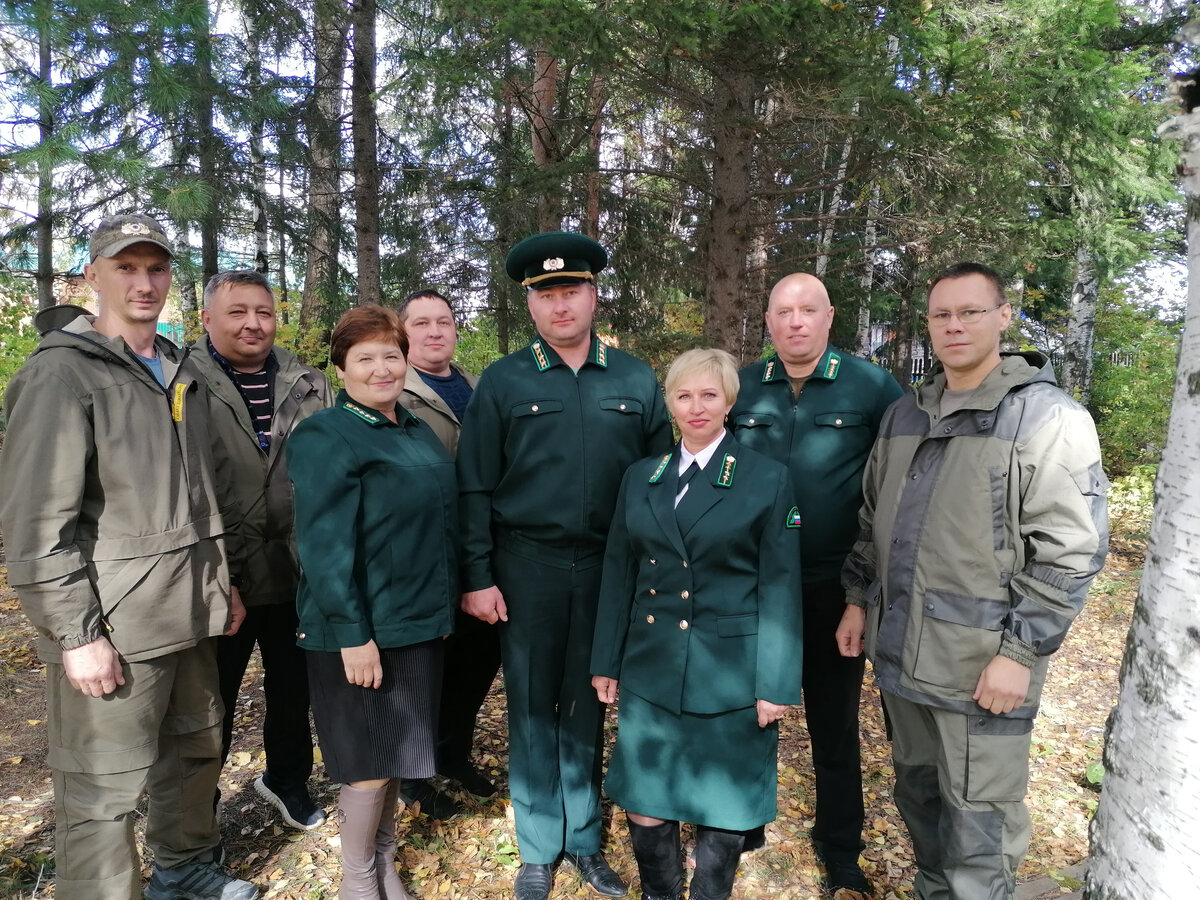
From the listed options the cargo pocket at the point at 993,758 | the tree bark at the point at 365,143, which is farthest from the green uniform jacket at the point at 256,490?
the tree bark at the point at 365,143

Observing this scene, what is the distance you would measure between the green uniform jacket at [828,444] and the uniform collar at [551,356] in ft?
2.31

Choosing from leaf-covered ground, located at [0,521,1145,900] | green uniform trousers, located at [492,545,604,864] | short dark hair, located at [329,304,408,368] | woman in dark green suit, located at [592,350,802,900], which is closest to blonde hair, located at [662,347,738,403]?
woman in dark green suit, located at [592,350,802,900]

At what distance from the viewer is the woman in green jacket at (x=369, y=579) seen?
8.36ft

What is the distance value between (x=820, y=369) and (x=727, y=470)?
2.50ft

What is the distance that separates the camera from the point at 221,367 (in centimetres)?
338

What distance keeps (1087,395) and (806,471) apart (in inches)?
507

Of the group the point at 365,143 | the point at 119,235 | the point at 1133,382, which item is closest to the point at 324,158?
the point at 365,143

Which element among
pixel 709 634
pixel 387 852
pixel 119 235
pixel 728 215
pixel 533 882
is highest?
pixel 728 215

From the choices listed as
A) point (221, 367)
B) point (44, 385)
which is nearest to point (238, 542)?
point (221, 367)

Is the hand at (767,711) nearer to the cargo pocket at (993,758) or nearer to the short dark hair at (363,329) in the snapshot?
the cargo pocket at (993,758)

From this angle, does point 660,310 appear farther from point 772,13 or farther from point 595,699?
point 595,699

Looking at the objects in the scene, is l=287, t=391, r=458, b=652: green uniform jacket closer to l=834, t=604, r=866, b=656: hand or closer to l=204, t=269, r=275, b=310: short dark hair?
l=204, t=269, r=275, b=310: short dark hair

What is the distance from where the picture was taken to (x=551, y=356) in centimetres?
312

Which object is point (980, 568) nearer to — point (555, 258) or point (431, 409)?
point (555, 258)
